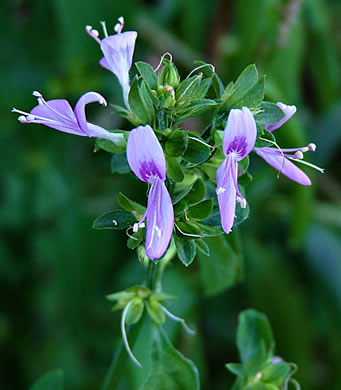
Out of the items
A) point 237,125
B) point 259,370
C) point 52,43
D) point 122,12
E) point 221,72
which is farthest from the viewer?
point 52,43

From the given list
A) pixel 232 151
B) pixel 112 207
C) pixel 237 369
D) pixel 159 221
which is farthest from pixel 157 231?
pixel 112 207

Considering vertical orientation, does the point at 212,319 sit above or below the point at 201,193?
below

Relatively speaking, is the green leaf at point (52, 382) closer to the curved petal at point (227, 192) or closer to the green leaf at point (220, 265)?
the green leaf at point (220, 265)

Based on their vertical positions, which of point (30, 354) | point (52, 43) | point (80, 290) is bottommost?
point (30, 354)

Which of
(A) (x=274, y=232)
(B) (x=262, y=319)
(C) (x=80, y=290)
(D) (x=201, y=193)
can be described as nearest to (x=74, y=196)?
(C) (x=80, y=290)

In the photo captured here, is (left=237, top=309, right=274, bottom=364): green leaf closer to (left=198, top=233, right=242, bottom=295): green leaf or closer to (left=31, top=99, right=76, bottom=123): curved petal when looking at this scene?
(left=198, top=233, right=242, bottom=295): green leaf

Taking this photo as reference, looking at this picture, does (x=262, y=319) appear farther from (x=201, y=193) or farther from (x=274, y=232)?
(x=274, y=232)

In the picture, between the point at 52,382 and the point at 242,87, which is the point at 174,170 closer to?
the point at 242,87
